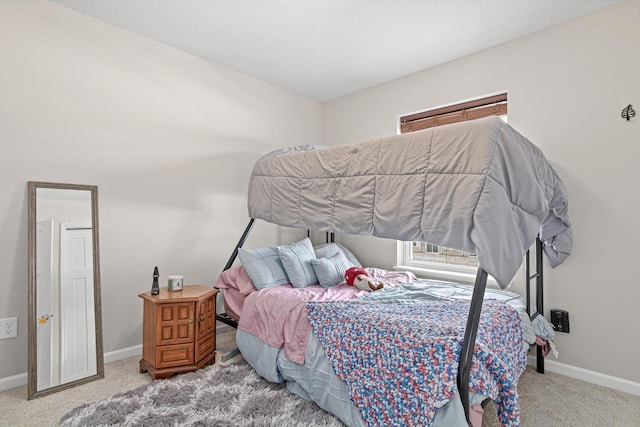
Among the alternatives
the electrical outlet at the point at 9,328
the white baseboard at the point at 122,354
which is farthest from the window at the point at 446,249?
the electrical outlet at the point at 9,328

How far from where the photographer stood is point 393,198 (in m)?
1.74

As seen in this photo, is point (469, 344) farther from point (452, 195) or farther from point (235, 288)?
point (235, 288)

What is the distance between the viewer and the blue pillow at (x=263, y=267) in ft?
8.41

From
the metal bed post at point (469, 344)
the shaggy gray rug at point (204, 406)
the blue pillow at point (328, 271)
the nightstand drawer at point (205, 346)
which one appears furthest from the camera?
the blue pillow at point (328, 271)

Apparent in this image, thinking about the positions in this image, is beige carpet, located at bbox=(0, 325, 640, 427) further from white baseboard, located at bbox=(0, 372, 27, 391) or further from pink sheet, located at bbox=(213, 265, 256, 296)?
pink sheet, located at bbox=(213, 265, 256, 296)

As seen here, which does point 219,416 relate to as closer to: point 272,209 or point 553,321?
point 272,209

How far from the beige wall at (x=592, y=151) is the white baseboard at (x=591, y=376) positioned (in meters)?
0.03

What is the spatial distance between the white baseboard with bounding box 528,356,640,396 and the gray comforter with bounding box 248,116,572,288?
843 mm

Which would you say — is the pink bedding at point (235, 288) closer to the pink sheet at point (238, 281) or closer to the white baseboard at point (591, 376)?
A: the pink sheet at point (238, 281)

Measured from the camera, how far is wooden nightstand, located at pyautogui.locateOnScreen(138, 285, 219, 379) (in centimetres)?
219

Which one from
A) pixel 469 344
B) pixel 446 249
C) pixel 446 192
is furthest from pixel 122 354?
pixel 446 249

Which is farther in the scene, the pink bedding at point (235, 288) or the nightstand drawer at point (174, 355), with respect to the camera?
the pink bedding at point (235, 288)

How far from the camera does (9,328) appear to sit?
6.89 ft

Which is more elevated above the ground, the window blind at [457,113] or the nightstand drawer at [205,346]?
the window blind at [457,113]
